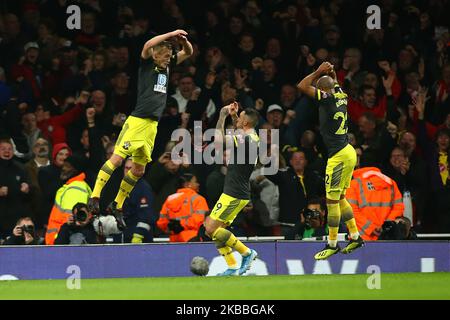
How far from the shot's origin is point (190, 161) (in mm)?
20297

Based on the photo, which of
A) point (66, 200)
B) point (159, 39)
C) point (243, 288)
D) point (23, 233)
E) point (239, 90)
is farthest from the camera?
point (239, 90)

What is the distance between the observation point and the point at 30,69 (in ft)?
72.4

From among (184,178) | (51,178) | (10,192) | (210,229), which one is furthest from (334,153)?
(10,192)

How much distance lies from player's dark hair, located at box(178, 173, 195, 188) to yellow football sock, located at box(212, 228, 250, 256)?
69.1 inches

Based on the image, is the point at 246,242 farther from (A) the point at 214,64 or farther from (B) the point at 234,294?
(A) the point at 214,64

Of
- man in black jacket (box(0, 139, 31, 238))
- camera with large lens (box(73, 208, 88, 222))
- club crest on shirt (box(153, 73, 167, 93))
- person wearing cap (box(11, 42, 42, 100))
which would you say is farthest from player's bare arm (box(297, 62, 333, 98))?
person wearing cap (box(11, 42, 42, 100))

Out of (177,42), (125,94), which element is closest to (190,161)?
(125,94)

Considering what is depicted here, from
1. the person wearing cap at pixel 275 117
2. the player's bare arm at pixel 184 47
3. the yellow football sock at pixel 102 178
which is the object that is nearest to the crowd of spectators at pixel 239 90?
the person wearing cap at pixel 275 117

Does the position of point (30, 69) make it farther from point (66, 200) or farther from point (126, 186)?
point (126, 186)

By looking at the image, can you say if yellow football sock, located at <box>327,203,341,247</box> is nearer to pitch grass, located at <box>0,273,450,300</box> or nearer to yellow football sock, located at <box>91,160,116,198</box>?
pitch grass, located at <box>0,273,450,300</box>

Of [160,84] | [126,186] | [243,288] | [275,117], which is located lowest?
[243,288]

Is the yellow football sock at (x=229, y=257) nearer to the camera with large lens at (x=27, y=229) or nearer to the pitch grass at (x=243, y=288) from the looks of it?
the pitch grass at (x=243, y=288)

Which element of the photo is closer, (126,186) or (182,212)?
(126,186)

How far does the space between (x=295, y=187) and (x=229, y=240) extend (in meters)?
2.37
